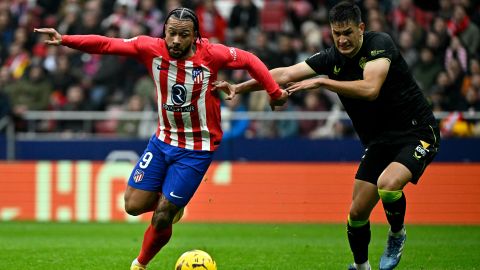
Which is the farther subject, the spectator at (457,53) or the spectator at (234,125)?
the spectator at (234,125)

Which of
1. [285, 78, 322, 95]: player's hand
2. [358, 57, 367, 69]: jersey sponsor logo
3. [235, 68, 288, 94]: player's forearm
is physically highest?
[358, 57, 367, 69]: jersey sponsor logo

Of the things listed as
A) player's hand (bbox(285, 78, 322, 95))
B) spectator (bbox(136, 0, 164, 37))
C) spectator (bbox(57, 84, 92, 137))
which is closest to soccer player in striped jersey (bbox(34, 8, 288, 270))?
player's hand (bbox(285, 78, 322, 95))

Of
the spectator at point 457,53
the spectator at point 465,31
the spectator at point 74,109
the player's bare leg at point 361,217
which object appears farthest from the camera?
the spectator at point 74,109

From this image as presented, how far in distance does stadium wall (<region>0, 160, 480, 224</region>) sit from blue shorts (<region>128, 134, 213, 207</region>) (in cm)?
822

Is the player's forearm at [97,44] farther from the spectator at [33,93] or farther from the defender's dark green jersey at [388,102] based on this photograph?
the spectator at [33,93]

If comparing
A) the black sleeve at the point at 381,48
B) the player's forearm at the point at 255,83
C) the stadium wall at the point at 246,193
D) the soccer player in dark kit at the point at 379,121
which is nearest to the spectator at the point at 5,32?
the stadium wall at the point at 246,193

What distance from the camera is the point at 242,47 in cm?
2041

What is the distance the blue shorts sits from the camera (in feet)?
31.2

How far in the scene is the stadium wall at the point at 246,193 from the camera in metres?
17.6

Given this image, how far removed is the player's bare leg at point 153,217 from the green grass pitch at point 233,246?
1047 millimetres

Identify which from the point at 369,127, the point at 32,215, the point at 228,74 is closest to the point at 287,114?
the point at 228,74

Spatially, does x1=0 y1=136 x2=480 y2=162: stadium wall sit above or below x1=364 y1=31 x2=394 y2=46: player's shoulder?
below

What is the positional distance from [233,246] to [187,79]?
175 inches

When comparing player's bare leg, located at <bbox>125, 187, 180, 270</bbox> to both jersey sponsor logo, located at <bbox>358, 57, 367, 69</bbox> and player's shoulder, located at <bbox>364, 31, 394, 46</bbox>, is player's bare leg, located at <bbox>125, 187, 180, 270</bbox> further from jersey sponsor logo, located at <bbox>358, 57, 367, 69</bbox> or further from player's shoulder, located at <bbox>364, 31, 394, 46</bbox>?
player's shoulder, located at <bbox>364, 31, 394, 46</bbox>
